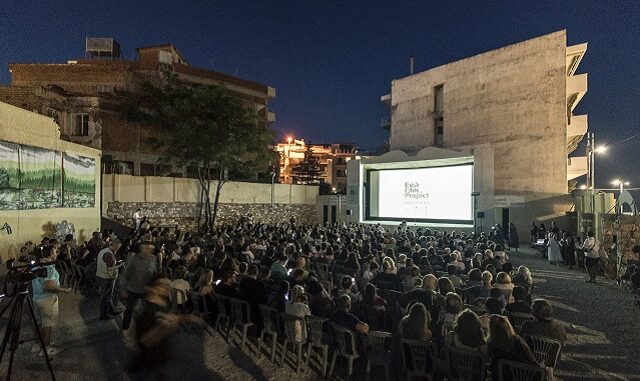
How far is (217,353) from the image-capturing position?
599cm

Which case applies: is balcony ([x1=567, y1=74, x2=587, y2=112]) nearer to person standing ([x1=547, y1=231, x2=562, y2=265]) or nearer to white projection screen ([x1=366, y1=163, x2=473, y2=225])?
white projection screen ([x1=366, y1=163, x2=473, y2=225])

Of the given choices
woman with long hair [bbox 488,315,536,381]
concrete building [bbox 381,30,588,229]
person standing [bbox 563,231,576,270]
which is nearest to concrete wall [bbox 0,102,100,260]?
woman with long hair [bbox 488,315,536,381]

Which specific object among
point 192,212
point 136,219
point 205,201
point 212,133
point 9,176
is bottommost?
point 136,219

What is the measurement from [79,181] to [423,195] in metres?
17.4

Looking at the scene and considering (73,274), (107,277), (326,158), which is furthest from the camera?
(326,158)

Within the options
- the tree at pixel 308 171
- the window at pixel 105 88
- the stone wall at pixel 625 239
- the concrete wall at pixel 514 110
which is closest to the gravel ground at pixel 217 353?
the stone wall at pixel 625 239

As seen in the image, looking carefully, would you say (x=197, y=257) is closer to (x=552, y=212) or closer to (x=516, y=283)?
(x=516, y=283)

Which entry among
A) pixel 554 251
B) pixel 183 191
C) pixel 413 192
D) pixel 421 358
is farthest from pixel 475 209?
pixel 421 358

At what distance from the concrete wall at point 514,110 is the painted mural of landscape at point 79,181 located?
24428 millimetres

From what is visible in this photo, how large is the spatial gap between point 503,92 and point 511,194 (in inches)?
278

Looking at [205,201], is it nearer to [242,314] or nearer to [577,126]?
[242,314]

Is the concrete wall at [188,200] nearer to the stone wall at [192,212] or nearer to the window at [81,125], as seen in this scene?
the stone wall at [192,212]

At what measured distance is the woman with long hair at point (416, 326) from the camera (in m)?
4.51

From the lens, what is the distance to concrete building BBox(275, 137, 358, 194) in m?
71.3
